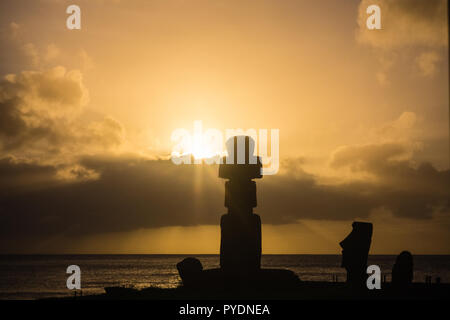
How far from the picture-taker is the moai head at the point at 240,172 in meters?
24.8

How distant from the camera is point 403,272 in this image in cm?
2802

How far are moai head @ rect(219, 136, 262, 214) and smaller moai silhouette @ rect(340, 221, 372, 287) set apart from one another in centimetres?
577

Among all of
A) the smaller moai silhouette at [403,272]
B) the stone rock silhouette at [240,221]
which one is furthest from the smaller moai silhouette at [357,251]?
the stone rock silhouette at [240,221]

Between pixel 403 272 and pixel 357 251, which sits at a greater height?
pixel 357 251

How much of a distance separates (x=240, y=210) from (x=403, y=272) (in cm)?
920

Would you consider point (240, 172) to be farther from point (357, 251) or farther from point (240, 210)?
point (357, 251)

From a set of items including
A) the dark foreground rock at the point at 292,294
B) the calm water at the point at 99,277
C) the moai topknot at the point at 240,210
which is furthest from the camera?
the calm water at the point at 99,277

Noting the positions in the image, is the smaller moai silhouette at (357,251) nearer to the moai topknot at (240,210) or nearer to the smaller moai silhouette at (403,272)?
the smaller moai silhouette at (403,272)

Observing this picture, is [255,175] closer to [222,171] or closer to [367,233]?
[222,171]

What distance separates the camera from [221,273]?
83.6 feet

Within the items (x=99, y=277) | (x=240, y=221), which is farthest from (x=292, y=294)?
(x=99, y=277)

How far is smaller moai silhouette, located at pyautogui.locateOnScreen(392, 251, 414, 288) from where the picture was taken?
2796 cm
